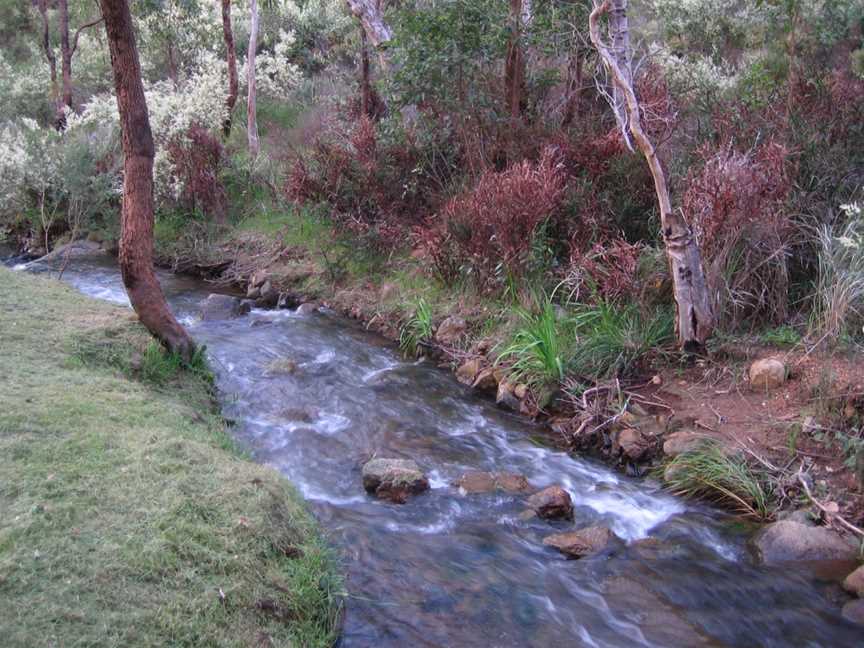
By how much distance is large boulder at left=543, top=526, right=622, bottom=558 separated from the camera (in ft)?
17.9

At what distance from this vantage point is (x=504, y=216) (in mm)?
8891

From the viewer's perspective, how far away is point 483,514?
5941 millimetres

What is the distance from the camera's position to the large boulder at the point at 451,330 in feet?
30.2

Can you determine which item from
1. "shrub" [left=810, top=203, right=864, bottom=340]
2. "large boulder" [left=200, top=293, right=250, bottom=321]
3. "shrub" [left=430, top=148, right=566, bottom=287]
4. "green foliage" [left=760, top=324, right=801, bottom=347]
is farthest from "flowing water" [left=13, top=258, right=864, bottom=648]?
"large boulder" [left=200, top=293, right=250, bottom=321]

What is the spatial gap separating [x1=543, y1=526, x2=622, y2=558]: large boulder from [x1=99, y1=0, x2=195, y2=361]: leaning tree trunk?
3893 millimetres

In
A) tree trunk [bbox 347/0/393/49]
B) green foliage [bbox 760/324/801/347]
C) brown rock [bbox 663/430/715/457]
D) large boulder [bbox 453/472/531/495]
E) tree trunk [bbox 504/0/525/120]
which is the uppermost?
tree trunk [bbox 347/0/393/49]

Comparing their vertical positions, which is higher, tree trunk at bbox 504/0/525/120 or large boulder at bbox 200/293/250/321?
tree trunk at bbox 504/0/525/120

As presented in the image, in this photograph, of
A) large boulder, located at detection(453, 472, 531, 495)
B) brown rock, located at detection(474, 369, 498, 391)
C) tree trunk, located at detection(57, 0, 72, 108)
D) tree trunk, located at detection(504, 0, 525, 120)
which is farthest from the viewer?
tree trunk, located at detection(57, 0, 72, 108)

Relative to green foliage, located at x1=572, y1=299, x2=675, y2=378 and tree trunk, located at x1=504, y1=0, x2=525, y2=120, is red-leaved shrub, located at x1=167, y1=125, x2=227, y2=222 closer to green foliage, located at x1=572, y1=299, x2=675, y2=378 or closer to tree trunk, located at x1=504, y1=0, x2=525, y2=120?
tree trunk, located at x1=504, y1=0, x2=525, y2=120

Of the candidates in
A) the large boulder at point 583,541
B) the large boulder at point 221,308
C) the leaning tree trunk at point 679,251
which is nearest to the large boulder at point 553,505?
the large boulder at point 583,541

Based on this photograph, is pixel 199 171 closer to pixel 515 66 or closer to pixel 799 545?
pixel 515 66

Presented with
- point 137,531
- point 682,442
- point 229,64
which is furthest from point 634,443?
point 229,64

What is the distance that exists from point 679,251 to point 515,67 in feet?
15.6

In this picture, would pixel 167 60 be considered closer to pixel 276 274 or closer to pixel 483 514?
pixel 276 274
